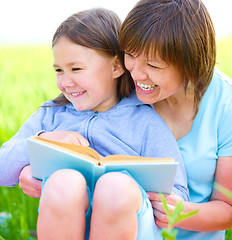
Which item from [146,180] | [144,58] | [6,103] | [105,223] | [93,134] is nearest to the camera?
[105,223]

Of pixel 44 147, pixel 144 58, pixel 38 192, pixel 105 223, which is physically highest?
pixel 144 58

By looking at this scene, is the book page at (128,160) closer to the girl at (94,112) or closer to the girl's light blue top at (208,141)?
the girl at (94,112)

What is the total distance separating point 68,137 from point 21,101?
2.20 m

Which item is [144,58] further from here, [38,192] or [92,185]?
[38,192]

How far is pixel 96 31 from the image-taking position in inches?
71.3

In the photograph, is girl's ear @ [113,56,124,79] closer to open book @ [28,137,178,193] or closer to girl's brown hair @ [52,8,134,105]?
girl's brown hair @ [52,8,134,105]

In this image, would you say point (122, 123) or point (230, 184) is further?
point (122, 123)

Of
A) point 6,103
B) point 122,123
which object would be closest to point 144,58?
point 122,123

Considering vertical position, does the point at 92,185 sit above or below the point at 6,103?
above

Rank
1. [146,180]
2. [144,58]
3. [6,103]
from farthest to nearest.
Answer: [6,103] < [144,58] < [146,180]

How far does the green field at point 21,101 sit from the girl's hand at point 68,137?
1.57 feet

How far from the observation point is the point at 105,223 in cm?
126

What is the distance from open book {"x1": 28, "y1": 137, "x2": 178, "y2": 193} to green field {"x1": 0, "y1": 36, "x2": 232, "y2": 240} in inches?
16.1

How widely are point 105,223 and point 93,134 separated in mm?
620
